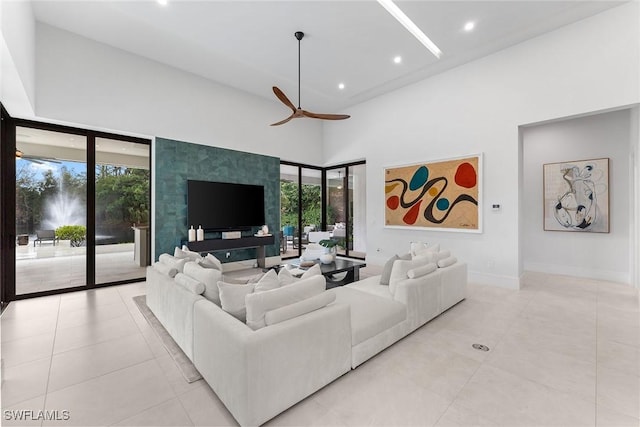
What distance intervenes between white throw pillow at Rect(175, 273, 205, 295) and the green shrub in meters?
3.01

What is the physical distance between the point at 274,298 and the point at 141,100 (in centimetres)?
480

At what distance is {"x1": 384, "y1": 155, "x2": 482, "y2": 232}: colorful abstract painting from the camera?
505cm

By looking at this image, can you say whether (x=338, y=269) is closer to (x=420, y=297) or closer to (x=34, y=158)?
(x=420, y=297)

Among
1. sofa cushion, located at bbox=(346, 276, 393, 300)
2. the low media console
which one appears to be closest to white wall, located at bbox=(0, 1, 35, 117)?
the low media console

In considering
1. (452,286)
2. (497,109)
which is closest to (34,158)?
(452,286)

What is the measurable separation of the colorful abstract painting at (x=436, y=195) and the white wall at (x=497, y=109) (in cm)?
16

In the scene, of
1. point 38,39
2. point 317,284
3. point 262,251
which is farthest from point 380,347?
point 38,39

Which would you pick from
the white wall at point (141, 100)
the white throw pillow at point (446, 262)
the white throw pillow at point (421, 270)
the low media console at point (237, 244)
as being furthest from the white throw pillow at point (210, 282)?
the white wall at point (141, 100)

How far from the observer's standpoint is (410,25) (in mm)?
4047

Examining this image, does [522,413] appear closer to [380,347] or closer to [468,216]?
[380,347]

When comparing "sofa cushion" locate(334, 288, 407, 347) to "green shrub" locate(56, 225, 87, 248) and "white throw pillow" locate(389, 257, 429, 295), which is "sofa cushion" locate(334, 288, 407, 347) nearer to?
"white throw pillow" locate(389, 257, 429, 295)

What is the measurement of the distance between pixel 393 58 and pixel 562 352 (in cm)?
474

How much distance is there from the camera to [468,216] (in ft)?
16.7

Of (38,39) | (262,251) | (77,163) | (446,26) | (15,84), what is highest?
(446,26)
